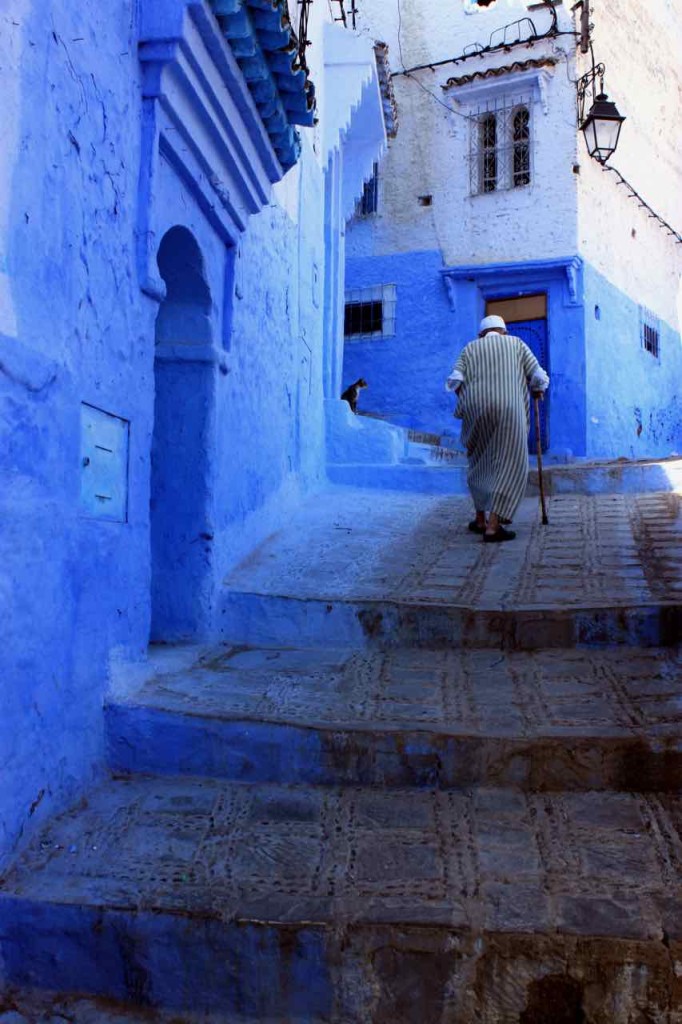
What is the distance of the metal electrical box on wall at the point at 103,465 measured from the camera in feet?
9.39

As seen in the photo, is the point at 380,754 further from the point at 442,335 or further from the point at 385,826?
the point at 442,335

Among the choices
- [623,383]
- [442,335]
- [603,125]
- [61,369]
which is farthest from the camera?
[623,383]

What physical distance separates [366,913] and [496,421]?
404 cm

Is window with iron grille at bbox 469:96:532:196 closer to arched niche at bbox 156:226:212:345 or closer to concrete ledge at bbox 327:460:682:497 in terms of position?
concrete ledge at bbox 327:460:682:497

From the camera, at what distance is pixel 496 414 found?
5.57 meters

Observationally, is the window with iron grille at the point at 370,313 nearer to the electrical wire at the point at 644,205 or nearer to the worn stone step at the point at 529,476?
the electrical wire at the point at 644,205

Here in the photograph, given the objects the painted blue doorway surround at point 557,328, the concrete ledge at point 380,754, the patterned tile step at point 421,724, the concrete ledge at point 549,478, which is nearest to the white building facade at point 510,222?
the painted blue doorway surround at point 557,328

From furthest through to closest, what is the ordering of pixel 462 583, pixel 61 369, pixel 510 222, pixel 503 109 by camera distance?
pixel 503 109 < pixel 510 222 < pixel 462 583 < pixel 61 369

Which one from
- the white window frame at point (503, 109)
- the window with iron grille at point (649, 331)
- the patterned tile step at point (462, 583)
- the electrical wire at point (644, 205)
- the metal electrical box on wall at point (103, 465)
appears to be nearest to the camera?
the metal electrical box on wall at point (103, 465)

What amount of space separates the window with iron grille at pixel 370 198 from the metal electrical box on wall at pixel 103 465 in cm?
1093

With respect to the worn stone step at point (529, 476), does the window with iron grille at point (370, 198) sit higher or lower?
higher

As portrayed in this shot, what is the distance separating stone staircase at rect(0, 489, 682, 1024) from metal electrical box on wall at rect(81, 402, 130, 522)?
2.31ft

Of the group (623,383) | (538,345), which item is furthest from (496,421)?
(623,383)

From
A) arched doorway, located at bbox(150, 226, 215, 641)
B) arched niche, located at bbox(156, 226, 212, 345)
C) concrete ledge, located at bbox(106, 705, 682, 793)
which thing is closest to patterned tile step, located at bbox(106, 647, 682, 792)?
concrete ledge, located at bbox(106, 705, 682, 793)
